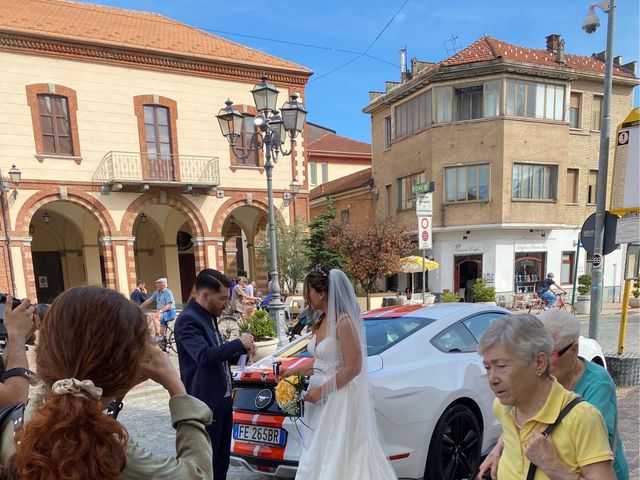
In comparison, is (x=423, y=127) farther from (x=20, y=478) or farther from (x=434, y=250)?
(x=20, y=478)

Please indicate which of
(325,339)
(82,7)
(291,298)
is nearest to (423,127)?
(291,298)

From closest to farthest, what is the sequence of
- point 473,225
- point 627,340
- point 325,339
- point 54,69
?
point 325,339, point 627,340, point 54,69, point 473,225

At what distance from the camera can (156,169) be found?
16141 mm

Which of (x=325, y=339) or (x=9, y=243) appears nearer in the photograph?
(x=325, y=339)

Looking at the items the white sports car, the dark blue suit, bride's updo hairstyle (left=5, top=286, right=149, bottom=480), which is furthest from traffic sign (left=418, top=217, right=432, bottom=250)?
bride's updo hairstyle (left=5, top=286, right=149, bottom=480)

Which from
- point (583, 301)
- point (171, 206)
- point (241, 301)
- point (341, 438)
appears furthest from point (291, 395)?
point (583, 301)

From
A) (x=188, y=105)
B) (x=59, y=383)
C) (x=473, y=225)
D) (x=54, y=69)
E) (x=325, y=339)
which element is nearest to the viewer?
(x=59, y=383)

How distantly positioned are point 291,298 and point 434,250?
7.71m

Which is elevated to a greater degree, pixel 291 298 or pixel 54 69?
pixel 54 69

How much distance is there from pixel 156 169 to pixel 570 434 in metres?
16.9

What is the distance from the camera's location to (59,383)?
0.90 metres

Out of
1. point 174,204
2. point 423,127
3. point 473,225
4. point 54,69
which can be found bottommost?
point 473,225

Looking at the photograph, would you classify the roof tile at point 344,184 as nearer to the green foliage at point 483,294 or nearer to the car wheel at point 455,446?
the green foliage at point 483,294

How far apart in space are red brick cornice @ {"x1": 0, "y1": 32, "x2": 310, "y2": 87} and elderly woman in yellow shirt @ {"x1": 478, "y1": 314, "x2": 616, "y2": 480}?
17627 millimetres
